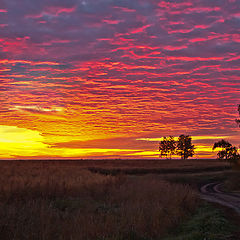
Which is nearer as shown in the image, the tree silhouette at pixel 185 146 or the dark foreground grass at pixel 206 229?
the dark foreground grass at pixel 206 229

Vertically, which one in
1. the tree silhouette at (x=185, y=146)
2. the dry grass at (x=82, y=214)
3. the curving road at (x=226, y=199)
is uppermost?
the tree silhouette at (x=185, y=146)

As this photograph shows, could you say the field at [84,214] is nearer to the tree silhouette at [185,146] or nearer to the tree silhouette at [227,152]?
the tree silhouette at [227,152]

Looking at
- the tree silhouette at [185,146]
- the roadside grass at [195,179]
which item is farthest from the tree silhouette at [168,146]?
the roadside grass at [195,179]

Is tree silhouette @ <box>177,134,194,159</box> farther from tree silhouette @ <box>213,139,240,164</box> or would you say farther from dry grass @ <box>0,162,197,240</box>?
→ dry grass @ <box>0,162,197,240</box>

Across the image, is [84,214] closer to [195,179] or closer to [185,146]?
[195,179]

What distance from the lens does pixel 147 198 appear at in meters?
21.0

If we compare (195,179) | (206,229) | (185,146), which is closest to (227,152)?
(195,179)

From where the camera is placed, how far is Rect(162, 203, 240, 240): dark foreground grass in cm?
1295

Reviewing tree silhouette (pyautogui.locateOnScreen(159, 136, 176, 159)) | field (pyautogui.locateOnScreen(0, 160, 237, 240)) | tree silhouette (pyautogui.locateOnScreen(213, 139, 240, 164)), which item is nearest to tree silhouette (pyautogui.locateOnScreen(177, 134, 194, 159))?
tree silhouette (pyautogui.locateOnScreen(159, 136, 176, 159))

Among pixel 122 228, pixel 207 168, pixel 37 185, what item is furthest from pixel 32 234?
pixel 207 168

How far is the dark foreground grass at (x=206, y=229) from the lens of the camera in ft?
42.5

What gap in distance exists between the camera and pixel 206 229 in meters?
14.4

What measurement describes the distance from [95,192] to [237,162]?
76.0 ft

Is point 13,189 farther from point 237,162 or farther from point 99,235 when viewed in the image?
point 237,162
